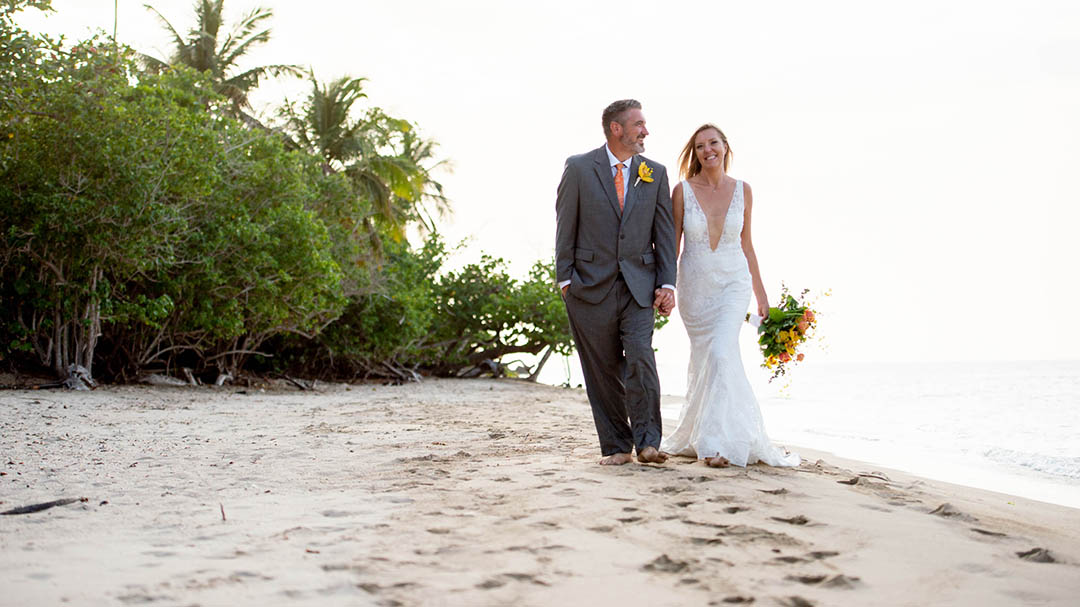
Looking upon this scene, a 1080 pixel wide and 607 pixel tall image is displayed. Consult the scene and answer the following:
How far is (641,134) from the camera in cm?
445

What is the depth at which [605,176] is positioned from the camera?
4453 mm

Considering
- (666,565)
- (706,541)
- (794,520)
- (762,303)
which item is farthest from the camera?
(762,303)

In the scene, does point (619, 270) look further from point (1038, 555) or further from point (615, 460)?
point (1038, 555)

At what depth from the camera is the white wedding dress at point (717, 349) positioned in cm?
448

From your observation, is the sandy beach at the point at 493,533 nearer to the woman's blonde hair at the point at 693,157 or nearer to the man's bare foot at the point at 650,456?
the man's bare foot at the point at 650,456

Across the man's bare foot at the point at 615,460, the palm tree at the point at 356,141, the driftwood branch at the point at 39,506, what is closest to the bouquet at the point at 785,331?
the man's bare foot at the point at 615,460

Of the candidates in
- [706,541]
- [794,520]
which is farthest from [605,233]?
[706,541]

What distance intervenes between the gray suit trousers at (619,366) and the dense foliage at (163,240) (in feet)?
22.1

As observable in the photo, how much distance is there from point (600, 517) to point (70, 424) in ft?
17.1

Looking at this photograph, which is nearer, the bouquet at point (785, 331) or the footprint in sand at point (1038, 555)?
the footprint in sand at point (1038, 555)

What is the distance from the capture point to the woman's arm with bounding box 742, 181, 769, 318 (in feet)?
15.9

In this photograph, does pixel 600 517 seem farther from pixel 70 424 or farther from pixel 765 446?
pixel 70 424

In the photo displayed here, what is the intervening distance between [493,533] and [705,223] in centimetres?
253

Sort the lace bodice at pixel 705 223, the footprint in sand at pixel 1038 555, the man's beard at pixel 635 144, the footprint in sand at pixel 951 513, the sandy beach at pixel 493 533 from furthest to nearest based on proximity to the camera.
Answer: the lace bodice at pixel 705 223, the man's beard at pixel 635 144, the footprint in sand at pixel 951 513, the footprint in sand at pixel 1038 555, the sandy beach at pixel 493 533
